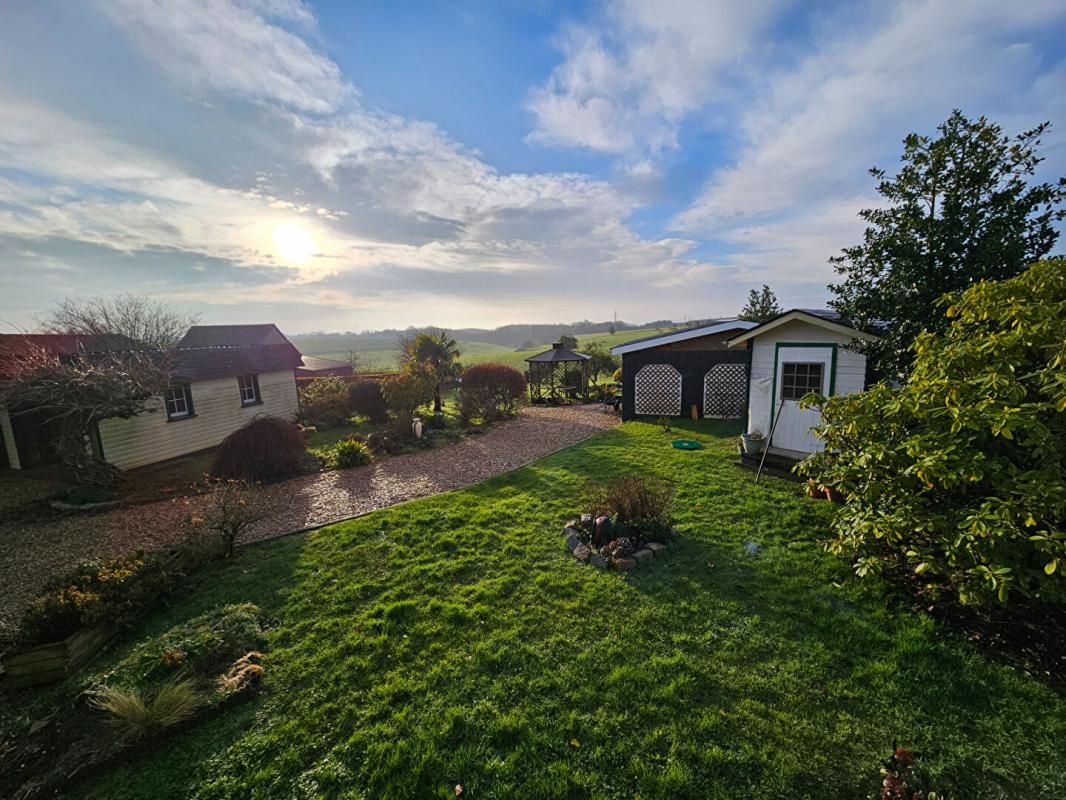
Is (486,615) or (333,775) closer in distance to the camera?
(333,775)

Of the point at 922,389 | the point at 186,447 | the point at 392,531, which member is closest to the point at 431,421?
the point at 186,447

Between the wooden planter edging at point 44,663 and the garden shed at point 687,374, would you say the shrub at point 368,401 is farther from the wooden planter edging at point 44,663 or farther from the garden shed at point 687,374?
the wooden planter edging at point 44,663

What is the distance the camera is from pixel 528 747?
300 cm

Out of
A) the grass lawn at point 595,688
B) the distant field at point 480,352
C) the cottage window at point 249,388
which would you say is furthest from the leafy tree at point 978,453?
the distant field at point 480,352

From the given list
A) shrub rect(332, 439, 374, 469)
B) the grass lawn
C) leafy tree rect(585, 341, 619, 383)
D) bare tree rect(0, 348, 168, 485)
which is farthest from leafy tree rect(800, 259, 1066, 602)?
leafy tree rect(585, 341, 619, 383)

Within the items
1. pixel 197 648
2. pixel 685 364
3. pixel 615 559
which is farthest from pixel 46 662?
pixel 685 364

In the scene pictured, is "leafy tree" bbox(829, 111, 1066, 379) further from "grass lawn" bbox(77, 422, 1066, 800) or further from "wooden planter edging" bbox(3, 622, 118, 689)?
"wooden planter edging" bbox(3, 622, 118, 689)

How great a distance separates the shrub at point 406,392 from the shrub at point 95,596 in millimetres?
9037

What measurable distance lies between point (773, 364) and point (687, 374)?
5275mm

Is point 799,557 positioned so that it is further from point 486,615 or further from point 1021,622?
point 486,615

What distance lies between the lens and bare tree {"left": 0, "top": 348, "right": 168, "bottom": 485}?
→ 877 cm

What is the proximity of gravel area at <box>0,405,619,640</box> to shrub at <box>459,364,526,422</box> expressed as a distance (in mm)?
3731

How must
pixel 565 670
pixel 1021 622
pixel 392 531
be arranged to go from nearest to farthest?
pixel 565 670 < pixel 1021 622 < pixel 392 531

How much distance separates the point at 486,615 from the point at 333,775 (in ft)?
6.15
